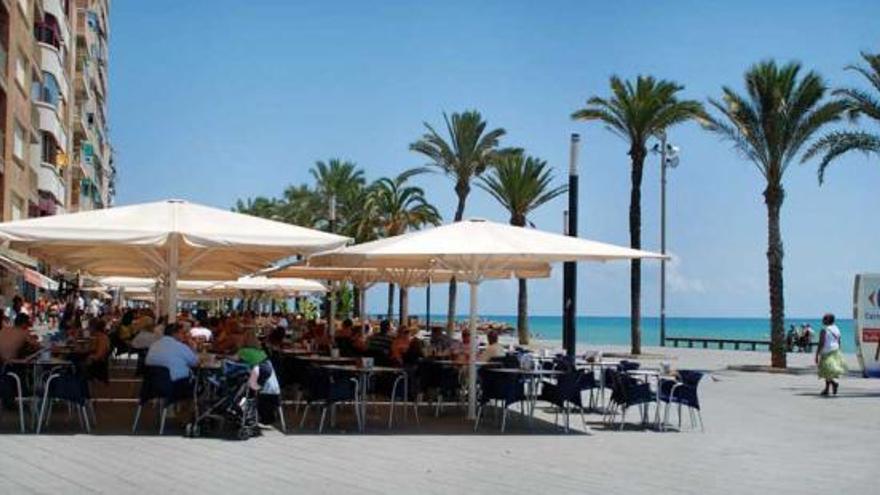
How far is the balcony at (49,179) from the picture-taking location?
178 feet

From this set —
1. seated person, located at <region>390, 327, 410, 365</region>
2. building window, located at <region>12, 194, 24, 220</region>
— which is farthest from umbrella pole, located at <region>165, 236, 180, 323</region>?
building window, located at <region>12, 194, 24, 220</region>

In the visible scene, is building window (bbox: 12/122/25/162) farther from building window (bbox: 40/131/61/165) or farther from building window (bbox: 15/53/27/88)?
building window (bbox: 40/131/61/165)

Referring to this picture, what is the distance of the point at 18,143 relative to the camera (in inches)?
1811

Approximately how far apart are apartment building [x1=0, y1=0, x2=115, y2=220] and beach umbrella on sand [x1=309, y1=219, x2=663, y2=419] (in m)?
29.0

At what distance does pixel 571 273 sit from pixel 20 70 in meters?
30.0

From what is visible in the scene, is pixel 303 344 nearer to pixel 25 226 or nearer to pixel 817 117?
pixel 25 226

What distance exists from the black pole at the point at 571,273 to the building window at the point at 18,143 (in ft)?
89.0

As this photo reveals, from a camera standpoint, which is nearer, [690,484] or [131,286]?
[690,484]

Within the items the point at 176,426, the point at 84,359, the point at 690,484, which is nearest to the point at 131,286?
the point at 84,359

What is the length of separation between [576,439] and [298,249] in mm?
4324

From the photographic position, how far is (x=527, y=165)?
5312 cm

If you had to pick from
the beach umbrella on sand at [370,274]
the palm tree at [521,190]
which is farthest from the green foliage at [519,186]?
the beach umbrella on sand at [370,274]

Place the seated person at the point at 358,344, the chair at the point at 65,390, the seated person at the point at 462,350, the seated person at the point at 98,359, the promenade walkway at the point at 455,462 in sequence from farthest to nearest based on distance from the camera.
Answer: the seated person at the point at 358,344 < the seated person at the point at 462,350 < the seated person at the point at 98,359 < the chair at the point at 65,390 < the promenade walkway at the point at 455,462

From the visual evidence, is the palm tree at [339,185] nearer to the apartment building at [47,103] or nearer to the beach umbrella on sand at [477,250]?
the apartment building at [47,103]
